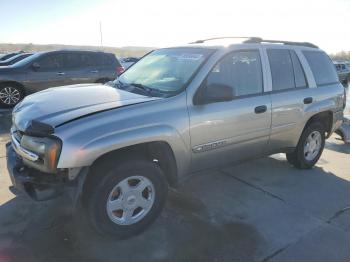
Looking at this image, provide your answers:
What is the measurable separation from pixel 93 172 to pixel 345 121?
19.2 feet

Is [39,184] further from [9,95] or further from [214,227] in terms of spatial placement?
[9,95]

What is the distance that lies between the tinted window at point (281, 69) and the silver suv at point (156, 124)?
0.01 m

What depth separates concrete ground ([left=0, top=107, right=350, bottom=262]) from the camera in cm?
323

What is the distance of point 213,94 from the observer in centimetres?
375

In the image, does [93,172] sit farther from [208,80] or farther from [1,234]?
[208,80]

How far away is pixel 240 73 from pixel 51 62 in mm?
7434

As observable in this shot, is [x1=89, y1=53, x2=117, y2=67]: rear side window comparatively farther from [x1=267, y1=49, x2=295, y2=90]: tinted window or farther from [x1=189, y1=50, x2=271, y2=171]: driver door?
[x1=189, y1=50, x2=271, y2=171]: driver door

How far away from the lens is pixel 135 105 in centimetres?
338

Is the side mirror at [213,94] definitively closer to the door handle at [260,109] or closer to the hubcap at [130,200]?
the door handle at [260,109]

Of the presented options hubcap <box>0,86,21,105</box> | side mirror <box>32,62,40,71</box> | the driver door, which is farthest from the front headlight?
side mirror <box>32,62,40,71</box>

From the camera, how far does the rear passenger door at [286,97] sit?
4.53 metres

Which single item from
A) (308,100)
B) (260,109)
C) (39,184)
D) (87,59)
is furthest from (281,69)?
(87,59)

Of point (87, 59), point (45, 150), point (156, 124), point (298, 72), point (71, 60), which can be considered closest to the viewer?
point (45, 150)

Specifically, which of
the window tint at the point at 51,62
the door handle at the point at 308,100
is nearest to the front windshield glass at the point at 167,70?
the door handle at the point at 308,100
